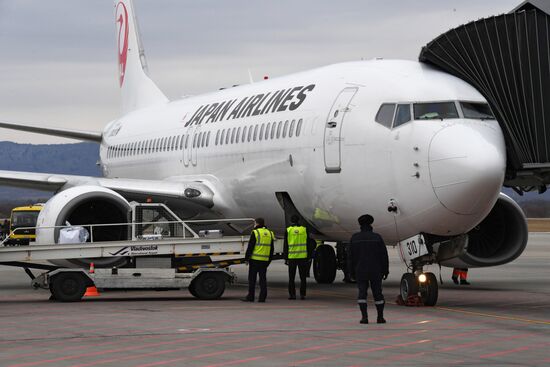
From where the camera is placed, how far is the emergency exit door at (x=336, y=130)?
59.1 feet

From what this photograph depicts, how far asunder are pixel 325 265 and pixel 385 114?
8.00 metres

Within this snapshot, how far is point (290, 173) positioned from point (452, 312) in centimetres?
475

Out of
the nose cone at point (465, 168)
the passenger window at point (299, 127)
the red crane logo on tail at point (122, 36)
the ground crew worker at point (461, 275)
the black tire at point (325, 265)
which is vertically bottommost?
the ground crew worker at point (461, 275)

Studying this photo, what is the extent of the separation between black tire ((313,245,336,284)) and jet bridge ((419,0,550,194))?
7462 mm

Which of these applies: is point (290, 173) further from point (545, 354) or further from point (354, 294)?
point (545, 354)

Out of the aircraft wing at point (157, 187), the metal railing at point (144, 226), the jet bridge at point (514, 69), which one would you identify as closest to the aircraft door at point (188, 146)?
the aircraft wing at point (157, 187)

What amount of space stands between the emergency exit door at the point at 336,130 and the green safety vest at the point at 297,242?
1.19m

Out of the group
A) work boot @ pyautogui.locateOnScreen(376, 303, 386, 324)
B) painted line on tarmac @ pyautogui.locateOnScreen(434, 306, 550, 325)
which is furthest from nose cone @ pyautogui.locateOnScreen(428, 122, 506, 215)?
work boot @ pyautogui.locateOnScreen(376, 303, 386, 324)

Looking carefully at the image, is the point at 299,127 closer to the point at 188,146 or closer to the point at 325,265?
the point at 325,265

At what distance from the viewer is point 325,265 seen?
24.7m

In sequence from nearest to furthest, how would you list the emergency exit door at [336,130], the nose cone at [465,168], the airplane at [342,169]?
the nose cone at [465,168] → the airplane at [342,169] → the emergency exit door at [336,130]

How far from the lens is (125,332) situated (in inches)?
520

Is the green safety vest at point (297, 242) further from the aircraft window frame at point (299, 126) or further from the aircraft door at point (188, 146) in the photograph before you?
the aircraft door at point (188, 146)

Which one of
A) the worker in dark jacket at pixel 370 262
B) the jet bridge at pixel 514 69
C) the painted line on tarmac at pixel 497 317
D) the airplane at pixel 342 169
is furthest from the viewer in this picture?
the jet bridge at pixel 514 69
